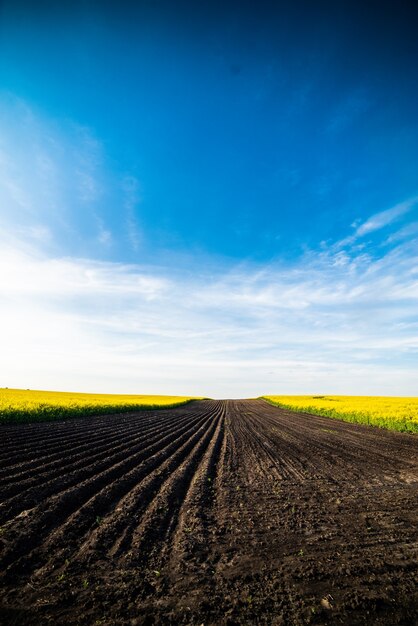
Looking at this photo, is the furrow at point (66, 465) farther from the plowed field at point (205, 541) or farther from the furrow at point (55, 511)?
the furrow at point (55, 511)

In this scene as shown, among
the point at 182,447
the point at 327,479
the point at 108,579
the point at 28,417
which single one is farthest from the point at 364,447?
the point at 28,417

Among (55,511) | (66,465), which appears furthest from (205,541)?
(66,465)

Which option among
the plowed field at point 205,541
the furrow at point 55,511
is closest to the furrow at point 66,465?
the plowed field at point 205,541

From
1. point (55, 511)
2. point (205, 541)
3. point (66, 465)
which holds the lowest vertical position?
point (205, 541)

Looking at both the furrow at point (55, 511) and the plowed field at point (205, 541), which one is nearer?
the plowed field at point (205, 541)

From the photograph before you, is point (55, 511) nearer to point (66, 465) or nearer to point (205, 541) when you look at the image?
point (205, 541)

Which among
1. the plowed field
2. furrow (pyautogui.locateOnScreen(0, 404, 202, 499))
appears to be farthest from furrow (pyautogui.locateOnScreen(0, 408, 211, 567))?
furrow (pyautogui.locateOnScreen(0, 404, 202, 499))

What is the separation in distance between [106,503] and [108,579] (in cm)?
290

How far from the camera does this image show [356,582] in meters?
4.40

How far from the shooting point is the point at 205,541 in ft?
18.1

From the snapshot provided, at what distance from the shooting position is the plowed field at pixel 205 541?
390cm

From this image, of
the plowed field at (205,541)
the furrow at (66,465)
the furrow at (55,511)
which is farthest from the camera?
the furrow at (66,465)

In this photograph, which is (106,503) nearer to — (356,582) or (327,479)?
(356,582)

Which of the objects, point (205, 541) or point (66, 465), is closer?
point (205, 541)
